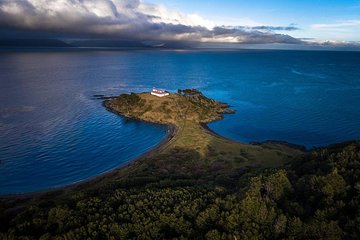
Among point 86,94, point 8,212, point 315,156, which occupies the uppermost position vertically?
point 315,156

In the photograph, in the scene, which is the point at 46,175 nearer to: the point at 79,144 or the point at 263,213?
the point at 79,144

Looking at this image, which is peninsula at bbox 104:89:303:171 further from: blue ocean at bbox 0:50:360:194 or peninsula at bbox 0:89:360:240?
peninsula at bbox 0:89:360:240

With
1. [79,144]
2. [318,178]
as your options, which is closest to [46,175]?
[79,144]

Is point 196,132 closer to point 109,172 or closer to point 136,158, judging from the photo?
point 136,158

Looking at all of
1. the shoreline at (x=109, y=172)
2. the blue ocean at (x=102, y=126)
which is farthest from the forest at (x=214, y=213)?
the blue ocean at (x=102, y=126)

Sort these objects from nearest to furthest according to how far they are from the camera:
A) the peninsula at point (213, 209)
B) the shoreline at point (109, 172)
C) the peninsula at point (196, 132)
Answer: the peninsula at point (213, 209)
the shoreline at point (109, 172)
the peninsula at point (196, 132)

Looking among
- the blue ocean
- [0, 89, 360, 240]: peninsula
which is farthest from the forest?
the blue ocean

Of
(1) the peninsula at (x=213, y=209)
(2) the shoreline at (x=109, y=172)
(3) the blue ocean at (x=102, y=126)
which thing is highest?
(1) the peninsula at (x=213, y=209)

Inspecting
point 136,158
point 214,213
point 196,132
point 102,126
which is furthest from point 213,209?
point 102,126

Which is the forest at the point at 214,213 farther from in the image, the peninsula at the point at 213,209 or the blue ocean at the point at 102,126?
the blue ocean at the point at 102,126
